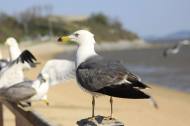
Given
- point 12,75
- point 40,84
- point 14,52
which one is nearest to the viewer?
point 40,84

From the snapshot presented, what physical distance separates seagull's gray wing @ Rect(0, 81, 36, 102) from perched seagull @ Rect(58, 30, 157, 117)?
7.28 feet

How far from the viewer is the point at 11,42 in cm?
1123

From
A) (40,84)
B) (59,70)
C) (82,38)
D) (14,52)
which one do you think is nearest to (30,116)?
(82,38)

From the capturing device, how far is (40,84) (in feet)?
24.5

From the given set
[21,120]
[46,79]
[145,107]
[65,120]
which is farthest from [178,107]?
[21,120]

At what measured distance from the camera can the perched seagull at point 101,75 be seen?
3.74 meters

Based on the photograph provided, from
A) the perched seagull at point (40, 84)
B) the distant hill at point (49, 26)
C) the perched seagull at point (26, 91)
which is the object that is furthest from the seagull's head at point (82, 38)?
the distant hill at point (49, 26)

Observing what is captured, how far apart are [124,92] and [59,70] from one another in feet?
11.9

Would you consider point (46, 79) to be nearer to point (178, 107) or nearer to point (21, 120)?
point (21, 120)

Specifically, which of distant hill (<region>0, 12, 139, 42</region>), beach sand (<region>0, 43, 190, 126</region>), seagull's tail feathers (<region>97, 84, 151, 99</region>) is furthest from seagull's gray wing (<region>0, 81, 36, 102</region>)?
distant hill (<region>0, 12, 139, 42</region>)

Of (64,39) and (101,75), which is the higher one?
(64,39)

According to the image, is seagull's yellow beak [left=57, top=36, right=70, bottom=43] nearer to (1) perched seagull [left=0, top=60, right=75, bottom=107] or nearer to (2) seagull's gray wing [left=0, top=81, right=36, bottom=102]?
(1) perched seagull [left=0, top=60, right=75, bottom=107]

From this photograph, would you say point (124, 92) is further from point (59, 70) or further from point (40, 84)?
point (40, 84)

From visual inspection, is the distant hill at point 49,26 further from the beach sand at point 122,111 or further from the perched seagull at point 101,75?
the perched seagull at point 101,75
